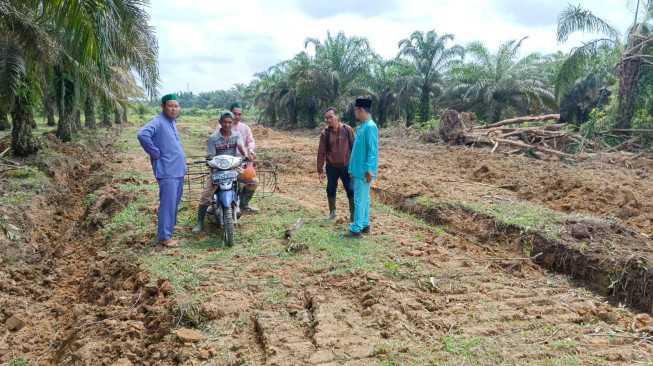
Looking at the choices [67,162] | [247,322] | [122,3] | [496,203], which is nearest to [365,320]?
[247,322]

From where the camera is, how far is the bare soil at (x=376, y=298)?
3176mm

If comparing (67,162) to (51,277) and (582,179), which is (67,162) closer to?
(51,277)

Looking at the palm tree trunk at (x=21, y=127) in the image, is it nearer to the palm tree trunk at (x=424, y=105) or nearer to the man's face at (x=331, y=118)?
the man's face at (x=331, y=118)

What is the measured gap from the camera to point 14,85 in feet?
30.7

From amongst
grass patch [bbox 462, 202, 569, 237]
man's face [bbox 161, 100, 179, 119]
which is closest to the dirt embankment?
man's face [bbox 161, 100, 179, 119]

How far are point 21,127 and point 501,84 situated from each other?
21782mm

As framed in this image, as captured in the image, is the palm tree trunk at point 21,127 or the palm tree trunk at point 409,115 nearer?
the palm tree trunk at point 21,127

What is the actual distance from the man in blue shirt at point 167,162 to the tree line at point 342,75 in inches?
70.0

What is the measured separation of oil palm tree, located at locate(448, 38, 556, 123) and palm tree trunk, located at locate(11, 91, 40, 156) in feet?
66.8

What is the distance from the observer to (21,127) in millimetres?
11047

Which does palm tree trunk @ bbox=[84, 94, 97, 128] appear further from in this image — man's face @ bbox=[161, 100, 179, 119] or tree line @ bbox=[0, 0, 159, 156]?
man's face @ bbox=[161, 100, 179, 119]

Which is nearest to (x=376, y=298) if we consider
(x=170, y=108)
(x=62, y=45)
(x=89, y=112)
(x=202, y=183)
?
(x=170, y=108)

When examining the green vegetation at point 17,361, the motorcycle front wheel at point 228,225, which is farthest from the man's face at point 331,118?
the green vegetation at point 17,361

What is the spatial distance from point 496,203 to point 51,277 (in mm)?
6842
